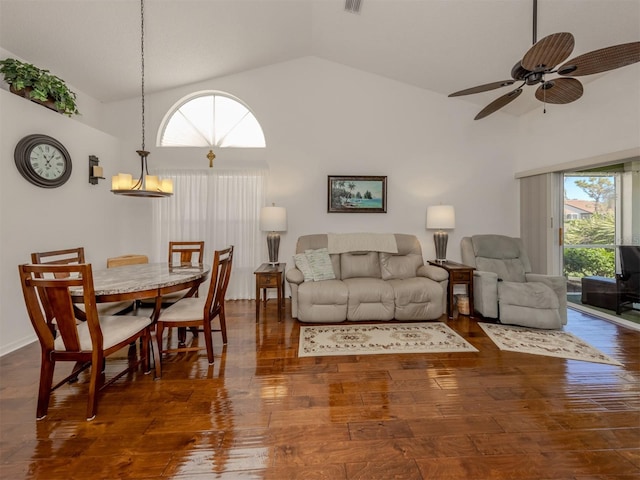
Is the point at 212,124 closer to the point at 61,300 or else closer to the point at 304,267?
the point at 304,267

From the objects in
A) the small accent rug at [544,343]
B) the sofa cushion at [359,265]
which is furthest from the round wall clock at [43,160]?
the small accent rug at [544,343]

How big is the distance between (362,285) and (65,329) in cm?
268

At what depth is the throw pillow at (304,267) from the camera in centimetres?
367

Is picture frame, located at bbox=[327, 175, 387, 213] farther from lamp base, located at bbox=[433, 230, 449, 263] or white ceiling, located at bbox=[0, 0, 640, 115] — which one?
white ceiling, located at bbox=[0, 0, 640, 115]

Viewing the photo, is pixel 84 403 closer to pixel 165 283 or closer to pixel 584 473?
pixel 165 283

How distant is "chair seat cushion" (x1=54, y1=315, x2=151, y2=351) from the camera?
184cm

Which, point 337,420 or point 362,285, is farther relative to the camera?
point 362,285

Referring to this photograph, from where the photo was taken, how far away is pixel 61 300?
5.56ft

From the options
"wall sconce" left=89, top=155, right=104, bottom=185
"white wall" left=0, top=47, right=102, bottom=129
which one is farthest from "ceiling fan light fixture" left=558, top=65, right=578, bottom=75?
"white wall" left=0, top=47, right=102, bottom=129

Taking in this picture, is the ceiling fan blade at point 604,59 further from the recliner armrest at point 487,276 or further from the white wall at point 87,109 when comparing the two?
the white wall at point 87,109

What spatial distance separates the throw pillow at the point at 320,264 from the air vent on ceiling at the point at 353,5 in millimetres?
2803

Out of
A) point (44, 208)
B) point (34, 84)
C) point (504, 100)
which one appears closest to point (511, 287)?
point (504, 100)

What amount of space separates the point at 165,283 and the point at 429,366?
2216mm

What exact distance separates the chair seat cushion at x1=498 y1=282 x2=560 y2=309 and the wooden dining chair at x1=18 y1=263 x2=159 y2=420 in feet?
12.1
